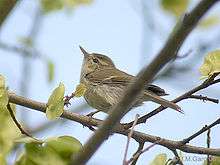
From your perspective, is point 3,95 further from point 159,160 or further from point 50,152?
point 159,160

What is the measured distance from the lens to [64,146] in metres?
2.10

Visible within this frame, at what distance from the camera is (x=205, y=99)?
2734 mm

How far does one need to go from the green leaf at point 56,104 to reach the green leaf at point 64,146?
1.63 feet

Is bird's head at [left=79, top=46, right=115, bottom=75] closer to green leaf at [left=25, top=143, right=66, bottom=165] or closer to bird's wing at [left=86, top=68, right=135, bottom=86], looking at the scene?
bird's wing at [left=86, top=68, right=135, bottom=86]

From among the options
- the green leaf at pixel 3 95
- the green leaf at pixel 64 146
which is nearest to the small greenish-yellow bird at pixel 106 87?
→ the green leaf at pixel 3 95

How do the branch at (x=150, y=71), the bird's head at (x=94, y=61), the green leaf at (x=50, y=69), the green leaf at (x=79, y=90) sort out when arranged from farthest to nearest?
the bird's head at (x=94, y=61) → the green leaf at (x=50, y=69) → the green leaf at (x=79, y=90) → the branch at (x=150, y=71)

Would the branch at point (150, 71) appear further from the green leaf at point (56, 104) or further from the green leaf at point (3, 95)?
the green leaf at point (56, 104)

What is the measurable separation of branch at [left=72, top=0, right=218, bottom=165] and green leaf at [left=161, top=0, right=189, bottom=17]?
2.82 ft

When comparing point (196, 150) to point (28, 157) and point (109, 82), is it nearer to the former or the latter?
point (28, 157)

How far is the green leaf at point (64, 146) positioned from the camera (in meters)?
2.09

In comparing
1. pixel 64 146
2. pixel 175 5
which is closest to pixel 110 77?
pixel 175 5

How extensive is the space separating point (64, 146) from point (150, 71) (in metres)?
0.73

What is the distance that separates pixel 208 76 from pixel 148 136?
0.44 metres

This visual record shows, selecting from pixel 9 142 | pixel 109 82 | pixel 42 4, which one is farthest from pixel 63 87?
pixel 109 82
